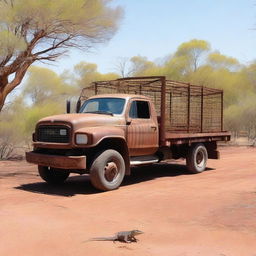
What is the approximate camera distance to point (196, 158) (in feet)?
41.1

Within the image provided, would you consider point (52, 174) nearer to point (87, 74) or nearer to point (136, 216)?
point (136, 216)

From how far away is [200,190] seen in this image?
29.1 ft

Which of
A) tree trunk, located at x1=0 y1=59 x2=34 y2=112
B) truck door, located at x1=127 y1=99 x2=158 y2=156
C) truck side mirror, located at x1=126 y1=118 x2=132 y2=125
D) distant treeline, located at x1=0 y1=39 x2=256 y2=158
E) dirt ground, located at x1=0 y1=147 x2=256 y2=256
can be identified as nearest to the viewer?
dirt ground, located at x1=0 y1=147 x2=256 y2=256

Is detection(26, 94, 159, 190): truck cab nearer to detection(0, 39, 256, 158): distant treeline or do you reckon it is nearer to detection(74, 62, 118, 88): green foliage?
detection(0, 39, 256, 158): distant treeline

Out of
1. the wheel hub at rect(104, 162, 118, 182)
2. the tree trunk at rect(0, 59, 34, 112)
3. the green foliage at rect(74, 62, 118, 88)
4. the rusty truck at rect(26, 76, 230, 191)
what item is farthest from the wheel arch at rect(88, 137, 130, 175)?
the green foliage at rect(74, 62, 118, 88)

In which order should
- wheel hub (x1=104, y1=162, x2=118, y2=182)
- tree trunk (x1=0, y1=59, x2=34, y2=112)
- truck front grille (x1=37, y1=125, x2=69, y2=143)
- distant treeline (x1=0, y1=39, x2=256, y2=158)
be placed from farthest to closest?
distant treeline (x1=0, y1=39, x2=256, y2=158), tree trunk (x1=0, y1=59, x2=34, y2=112), wheel hub (x1=104, y1=162, x2=118, y2=182), truck front grille (x1=37, y1=125, x2=69, y2=143)

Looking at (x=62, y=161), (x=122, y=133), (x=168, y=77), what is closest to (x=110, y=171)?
(x=122, y=133)

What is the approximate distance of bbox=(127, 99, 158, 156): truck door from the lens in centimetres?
984

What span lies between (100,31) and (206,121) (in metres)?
6.12

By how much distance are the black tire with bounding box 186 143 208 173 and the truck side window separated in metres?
2.49

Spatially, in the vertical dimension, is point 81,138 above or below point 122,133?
below

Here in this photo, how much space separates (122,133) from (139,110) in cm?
108

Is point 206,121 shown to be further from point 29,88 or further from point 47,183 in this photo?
point 29,88

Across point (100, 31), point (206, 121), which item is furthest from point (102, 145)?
point (100, 31)
